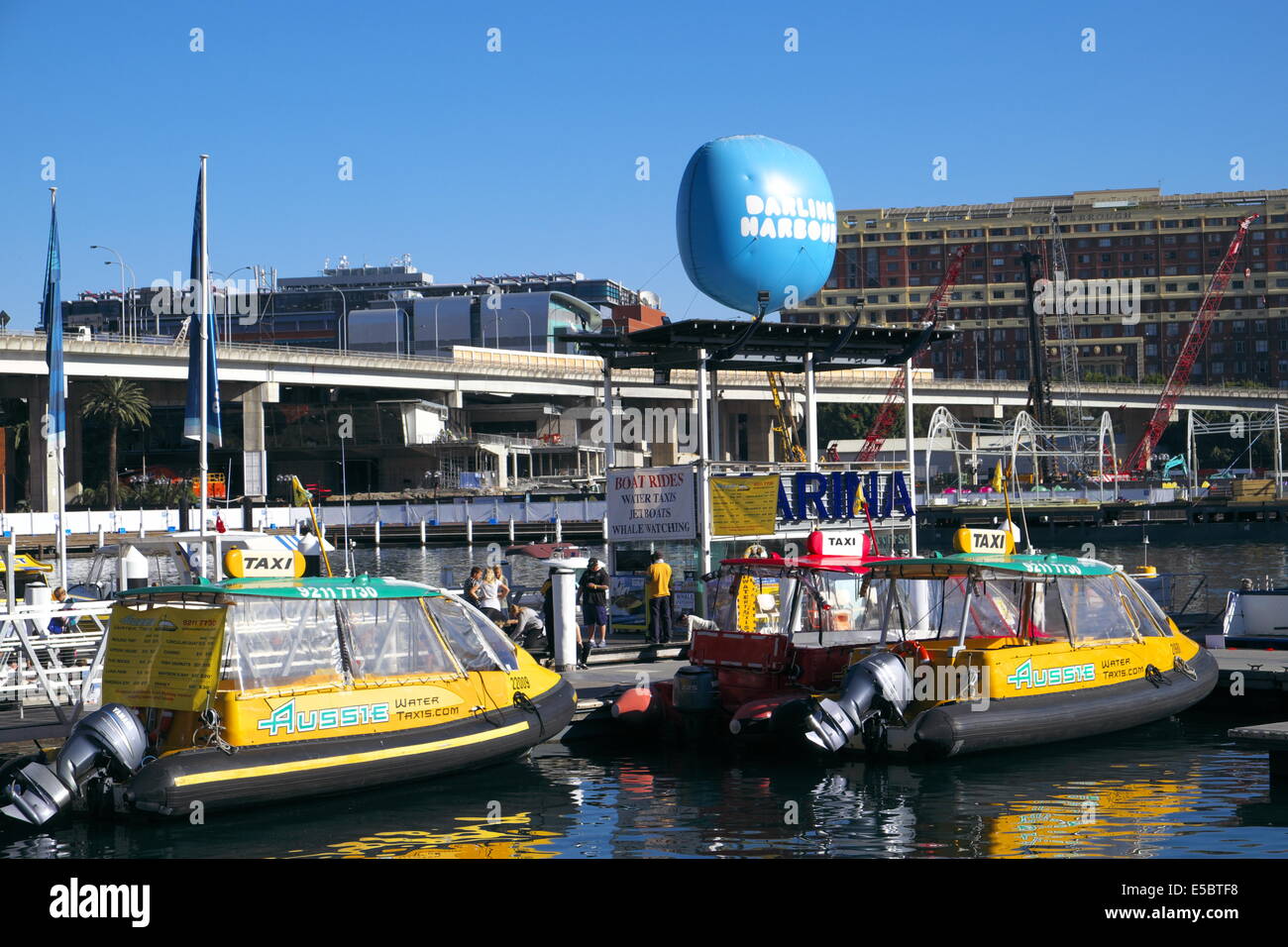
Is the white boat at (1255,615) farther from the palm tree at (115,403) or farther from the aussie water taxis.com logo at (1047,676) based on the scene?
the palm tree at (115,403)

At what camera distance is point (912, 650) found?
17.0 m

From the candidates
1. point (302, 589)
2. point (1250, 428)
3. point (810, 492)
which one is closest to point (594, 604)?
point (810, 492)

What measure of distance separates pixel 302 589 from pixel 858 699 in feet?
21.4

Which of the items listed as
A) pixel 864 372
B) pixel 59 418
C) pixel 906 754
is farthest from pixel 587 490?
pixel 906 754

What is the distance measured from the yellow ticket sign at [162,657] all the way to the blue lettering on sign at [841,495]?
13313 mm

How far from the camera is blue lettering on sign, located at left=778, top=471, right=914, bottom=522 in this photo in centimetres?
2630

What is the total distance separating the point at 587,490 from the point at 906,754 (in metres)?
91.0

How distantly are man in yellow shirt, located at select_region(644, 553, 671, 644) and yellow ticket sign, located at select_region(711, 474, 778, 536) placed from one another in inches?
76.7

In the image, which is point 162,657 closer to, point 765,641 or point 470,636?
point 470,636

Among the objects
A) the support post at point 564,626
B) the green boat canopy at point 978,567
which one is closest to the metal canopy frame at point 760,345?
the support post at point 564,626

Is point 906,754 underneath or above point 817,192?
underneath

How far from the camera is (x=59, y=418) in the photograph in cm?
3275

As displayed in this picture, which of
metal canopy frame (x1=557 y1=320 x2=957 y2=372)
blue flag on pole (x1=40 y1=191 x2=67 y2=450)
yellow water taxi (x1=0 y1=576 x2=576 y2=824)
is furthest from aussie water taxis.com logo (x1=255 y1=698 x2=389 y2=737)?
blue flag on pole (x1=40 y1=191 x2=67 y2=450)
